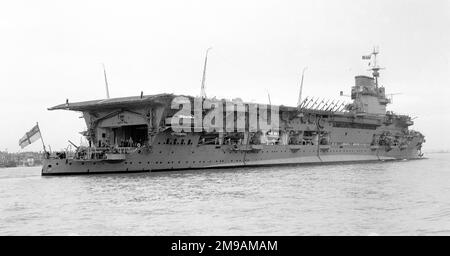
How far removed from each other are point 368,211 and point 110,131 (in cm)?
2218

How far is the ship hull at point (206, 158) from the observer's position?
88.1 feet

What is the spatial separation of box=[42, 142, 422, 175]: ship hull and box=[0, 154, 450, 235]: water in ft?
27.7

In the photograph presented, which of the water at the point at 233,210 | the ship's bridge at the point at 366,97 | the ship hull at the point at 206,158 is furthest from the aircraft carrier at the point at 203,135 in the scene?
the water at the point at 233,210

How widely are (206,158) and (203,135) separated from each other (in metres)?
1.54

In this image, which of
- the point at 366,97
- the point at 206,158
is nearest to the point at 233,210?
the point at 206,158

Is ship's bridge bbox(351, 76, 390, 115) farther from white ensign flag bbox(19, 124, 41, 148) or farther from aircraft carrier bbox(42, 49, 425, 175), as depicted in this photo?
white ensign flag bbox(19, 124, 41, 148)

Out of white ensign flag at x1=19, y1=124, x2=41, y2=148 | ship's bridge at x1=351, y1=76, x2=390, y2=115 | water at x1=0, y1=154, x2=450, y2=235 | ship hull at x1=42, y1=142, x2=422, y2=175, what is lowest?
water at x1=0, y1=154, x2=450, y2=235

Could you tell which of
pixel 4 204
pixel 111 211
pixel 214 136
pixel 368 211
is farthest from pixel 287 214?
pixel 214 136

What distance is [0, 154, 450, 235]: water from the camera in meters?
9.61

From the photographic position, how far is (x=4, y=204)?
575 inches

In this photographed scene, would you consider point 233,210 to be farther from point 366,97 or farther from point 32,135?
point 366,97

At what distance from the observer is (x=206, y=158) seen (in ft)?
100

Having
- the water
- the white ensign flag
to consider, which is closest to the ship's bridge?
the water

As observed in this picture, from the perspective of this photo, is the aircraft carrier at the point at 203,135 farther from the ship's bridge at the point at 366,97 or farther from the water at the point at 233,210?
the water at the point at 233,210
